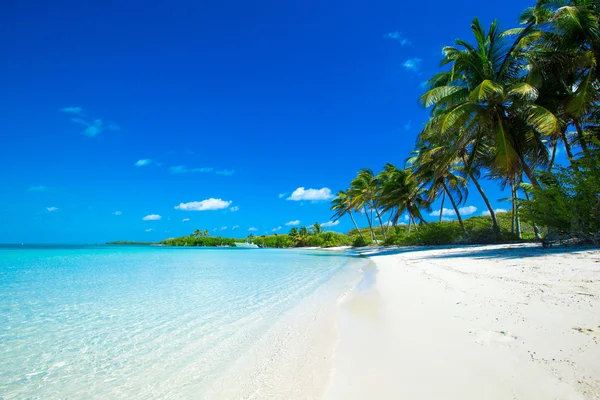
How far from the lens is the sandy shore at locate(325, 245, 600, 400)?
1.87 metres

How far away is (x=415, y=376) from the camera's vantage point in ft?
6.97

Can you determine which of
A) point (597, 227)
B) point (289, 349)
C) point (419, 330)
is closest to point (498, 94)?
point (597, 227)

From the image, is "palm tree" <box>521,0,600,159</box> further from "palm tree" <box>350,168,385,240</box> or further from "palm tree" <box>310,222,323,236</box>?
"palm tree" <box>310,222,323,236</box>

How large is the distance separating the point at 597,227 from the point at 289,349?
9437 mm

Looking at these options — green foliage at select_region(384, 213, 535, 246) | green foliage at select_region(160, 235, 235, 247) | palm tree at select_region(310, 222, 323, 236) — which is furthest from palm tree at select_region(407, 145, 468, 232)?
green foliage at select_region(160, 235, 235, 247)

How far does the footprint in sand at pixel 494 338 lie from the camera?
2.52 m

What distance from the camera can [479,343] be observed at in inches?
101

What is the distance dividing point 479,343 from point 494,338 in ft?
0.59

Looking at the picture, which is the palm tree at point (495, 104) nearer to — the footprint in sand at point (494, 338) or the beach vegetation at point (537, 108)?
the beach vegetation at point (537, 108)

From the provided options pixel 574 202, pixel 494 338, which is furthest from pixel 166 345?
pixel 574 202

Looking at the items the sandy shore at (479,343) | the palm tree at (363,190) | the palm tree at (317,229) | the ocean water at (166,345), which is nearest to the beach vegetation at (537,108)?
the sandy shore at (479,343)

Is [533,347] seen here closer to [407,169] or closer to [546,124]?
[546,124]

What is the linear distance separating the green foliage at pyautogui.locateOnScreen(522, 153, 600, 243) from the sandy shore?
3.96m

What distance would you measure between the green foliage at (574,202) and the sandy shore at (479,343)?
396 centimetres
